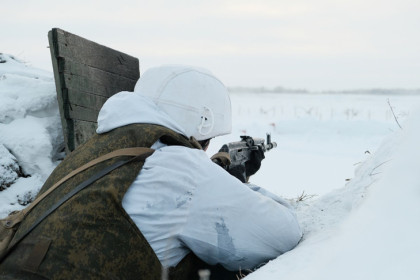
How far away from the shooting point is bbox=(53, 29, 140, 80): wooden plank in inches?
142

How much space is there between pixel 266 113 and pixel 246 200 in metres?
15.3

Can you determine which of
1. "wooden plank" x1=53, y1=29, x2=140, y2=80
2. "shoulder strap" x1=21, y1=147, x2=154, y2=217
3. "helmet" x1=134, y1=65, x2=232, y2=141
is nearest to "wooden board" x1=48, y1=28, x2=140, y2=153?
"wooden plank" x1=53, y1=29, x2=140, y2=80

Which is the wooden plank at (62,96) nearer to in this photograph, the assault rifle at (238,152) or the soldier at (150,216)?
the assault rifle at (238,152)

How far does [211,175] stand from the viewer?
1866 mm

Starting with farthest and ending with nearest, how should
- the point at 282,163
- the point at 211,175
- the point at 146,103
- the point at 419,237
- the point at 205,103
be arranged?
the point at 282,163
the point at 205,103
the point at 146,103
the point at 211,175
the point at 419,237

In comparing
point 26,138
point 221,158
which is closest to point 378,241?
point 221,158

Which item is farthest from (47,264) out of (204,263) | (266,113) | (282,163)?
(266,113)

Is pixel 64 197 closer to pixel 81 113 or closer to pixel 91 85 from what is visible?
pixel 81 113

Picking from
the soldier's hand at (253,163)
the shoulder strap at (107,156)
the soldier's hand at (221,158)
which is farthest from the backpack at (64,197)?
the soldier's hand at (253,163)

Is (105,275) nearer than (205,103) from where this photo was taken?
Yes

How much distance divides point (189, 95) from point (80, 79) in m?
1.91

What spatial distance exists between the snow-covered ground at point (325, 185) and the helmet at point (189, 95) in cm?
73

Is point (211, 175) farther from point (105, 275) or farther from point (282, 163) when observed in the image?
point (282, 163)

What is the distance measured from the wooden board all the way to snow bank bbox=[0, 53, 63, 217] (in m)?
0.23
